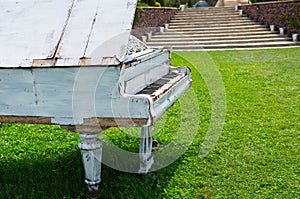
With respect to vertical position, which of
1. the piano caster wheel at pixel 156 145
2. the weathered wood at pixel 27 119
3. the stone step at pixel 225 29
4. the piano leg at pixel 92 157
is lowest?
the stone step at pixel 225 29

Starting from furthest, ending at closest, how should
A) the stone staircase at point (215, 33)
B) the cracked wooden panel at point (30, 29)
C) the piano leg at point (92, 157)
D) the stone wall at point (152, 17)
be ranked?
the stone wall at point (152, 17)
the stone staircase at point (215, 33)
the piano leg at point (92, 157)
the cracked wooden panel at point (30, 29)

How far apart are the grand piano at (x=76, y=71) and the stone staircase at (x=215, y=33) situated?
33.0 ft

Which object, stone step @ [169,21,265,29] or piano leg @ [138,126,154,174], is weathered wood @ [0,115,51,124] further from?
stone step @ [169,21,265,29]

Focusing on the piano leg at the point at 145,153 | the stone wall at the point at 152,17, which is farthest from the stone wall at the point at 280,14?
the piano leg at the point at 145,153

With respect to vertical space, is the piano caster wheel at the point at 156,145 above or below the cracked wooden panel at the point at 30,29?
below

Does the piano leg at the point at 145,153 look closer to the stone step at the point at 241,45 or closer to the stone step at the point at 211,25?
the stone step at the point at 241,45

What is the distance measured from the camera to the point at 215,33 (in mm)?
15578

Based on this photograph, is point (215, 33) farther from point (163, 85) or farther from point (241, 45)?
point (163, 85)

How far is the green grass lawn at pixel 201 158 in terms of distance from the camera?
120 inches

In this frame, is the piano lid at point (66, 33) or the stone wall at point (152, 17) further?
the stone wall at point (152, 17)

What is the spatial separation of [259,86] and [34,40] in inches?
196

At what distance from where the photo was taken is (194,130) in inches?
179

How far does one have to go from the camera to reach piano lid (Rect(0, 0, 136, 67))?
220cm

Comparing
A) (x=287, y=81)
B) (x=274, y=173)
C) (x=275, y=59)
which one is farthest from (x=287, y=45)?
(x=274, y=173)
